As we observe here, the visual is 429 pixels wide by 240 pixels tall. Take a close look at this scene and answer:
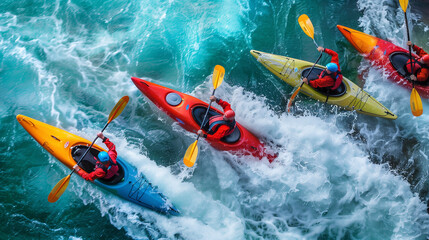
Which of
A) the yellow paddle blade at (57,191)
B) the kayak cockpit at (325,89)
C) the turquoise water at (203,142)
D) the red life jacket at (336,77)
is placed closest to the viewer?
the yellow paddle blade at (57,191)

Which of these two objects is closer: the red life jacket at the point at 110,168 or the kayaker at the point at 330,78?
the red life jacket at the point at 110,168

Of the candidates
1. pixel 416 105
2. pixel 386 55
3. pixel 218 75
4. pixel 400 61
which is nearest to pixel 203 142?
pixel 218 75

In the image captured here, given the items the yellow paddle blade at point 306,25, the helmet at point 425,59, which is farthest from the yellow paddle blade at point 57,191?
the helmet at point 425,59

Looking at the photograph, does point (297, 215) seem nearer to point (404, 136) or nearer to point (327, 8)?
point (404, 136)

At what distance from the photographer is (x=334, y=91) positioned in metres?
6.59

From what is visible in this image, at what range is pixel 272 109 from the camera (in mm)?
6789

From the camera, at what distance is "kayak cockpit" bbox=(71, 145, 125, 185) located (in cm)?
551

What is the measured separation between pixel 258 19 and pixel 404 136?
4280mm

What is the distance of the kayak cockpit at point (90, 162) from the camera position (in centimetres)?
551

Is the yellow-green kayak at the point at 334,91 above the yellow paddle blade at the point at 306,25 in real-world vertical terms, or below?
below

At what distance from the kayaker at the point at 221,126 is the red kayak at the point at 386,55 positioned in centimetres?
384

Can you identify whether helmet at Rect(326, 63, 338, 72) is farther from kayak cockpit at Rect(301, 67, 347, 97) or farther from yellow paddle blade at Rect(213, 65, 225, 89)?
yellow paddle blade at Rect(213, 65, 225, 89)

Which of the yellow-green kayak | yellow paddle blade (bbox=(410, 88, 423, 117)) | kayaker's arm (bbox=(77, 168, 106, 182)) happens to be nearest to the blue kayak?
kayaker's arm (bbox=(77, 168, 106, 182))

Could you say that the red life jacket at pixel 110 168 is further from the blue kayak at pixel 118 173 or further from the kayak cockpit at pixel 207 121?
the kayak cockpit at pixel 207 121
